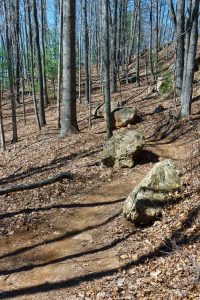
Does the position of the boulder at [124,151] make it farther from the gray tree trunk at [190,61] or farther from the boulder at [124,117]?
the boulder at [124,117]

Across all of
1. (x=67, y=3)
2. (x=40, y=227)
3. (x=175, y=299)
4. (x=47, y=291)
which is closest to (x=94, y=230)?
(x=40, y=227)

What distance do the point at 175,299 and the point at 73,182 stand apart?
547 cm

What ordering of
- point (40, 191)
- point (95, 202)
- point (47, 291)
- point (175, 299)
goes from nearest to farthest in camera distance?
point (175, 299), point (47, 291), point (95, 202), point (40, 191)

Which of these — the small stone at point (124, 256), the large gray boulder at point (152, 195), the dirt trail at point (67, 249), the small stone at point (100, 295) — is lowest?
the dirt trail at point (67, 249)

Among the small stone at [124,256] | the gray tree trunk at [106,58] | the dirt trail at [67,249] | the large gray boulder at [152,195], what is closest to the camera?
the dirt trail at [67,249]

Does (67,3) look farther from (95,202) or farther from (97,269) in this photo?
(97,269)

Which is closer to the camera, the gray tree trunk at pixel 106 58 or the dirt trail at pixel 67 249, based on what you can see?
the dirt trail at pixel 67 249

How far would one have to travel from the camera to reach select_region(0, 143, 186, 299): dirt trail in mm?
5711

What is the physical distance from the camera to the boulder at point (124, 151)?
10.0m

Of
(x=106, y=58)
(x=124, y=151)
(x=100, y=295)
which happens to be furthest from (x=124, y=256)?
(x=106, y=58)

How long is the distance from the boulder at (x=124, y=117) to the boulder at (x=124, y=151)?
4.10 meters

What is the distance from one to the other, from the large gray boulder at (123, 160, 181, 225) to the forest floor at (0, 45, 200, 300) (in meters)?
0.19

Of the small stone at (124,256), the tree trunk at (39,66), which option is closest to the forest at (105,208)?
the small stone at (124,256)

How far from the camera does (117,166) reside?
1010 cm
